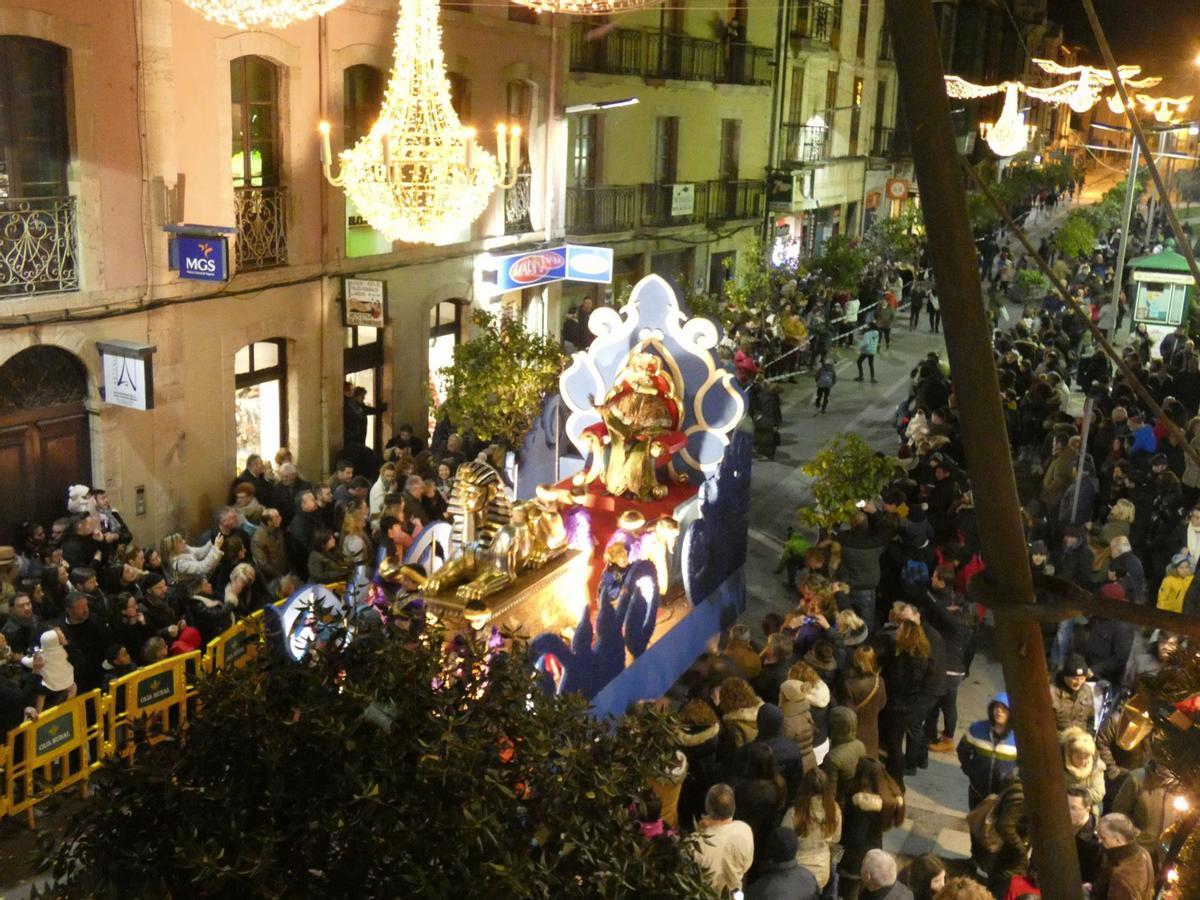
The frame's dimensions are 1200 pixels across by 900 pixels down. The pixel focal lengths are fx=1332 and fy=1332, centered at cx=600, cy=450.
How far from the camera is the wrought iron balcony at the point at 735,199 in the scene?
99.9 ft

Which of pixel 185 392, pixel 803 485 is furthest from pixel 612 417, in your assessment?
pixel 803 485

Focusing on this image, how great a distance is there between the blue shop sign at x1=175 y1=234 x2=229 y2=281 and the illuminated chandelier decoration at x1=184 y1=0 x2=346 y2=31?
2192 mm

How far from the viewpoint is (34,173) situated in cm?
1304

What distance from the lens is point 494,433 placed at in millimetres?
15062

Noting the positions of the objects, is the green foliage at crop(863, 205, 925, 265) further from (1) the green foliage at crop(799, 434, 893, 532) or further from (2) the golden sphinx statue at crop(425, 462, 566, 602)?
(2) the golden sphinx statue at crop(425, 462, 566, 602)

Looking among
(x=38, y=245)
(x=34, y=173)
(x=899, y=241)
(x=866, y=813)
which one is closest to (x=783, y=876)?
(x=866, y=813)

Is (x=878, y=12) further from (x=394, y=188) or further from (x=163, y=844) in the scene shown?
(x=163, y=844)

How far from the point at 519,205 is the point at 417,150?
9.37 metres

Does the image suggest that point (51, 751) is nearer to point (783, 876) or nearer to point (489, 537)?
point (489, 537)

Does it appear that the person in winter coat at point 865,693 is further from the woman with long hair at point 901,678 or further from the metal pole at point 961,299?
the metal pole at point 961,299

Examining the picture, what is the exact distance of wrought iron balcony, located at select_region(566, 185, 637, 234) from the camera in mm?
24438

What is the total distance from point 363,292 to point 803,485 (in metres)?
6.81

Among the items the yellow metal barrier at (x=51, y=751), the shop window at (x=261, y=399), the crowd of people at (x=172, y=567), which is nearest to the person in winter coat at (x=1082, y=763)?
the crowd of people at (x=172, y=567)

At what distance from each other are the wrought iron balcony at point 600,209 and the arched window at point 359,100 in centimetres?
634
